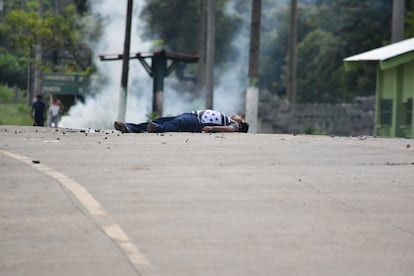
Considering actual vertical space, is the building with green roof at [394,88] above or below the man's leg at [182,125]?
above

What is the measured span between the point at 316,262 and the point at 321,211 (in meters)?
2.08

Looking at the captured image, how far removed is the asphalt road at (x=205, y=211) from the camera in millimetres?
8898

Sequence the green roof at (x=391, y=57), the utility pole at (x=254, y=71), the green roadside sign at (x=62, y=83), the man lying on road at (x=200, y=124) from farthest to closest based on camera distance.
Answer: the green roadside sign at (x=62, y=83)
the utility pole at (x=254, y=71)
the green roof at (x=391, y=57)
the man lying on road at (x=200, y=124)

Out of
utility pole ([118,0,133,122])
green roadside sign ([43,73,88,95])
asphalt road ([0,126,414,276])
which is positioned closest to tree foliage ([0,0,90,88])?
green roadside sign ([43,73,88,95])

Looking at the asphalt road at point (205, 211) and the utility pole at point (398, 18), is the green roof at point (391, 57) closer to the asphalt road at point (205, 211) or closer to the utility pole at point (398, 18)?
the utility pole at point (398, 18)

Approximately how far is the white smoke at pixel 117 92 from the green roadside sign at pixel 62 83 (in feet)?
3.81

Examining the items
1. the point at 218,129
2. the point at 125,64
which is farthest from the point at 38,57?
the point at 218,129

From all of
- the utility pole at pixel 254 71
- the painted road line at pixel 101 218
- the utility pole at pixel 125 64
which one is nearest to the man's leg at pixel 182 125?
the painted road line at pixel 101 218

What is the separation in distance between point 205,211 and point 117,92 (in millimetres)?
43679

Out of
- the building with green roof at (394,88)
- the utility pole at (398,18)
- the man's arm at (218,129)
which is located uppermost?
the utility pole at (398,18)

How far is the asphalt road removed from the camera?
890 cm

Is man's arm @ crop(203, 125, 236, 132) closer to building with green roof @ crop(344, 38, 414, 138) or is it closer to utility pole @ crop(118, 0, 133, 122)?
building with green roof @ crop(344, 38, 414, 138)

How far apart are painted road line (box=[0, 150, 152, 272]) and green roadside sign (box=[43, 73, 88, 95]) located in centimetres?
3535

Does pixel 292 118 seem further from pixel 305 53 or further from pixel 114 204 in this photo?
pixel 114 204
